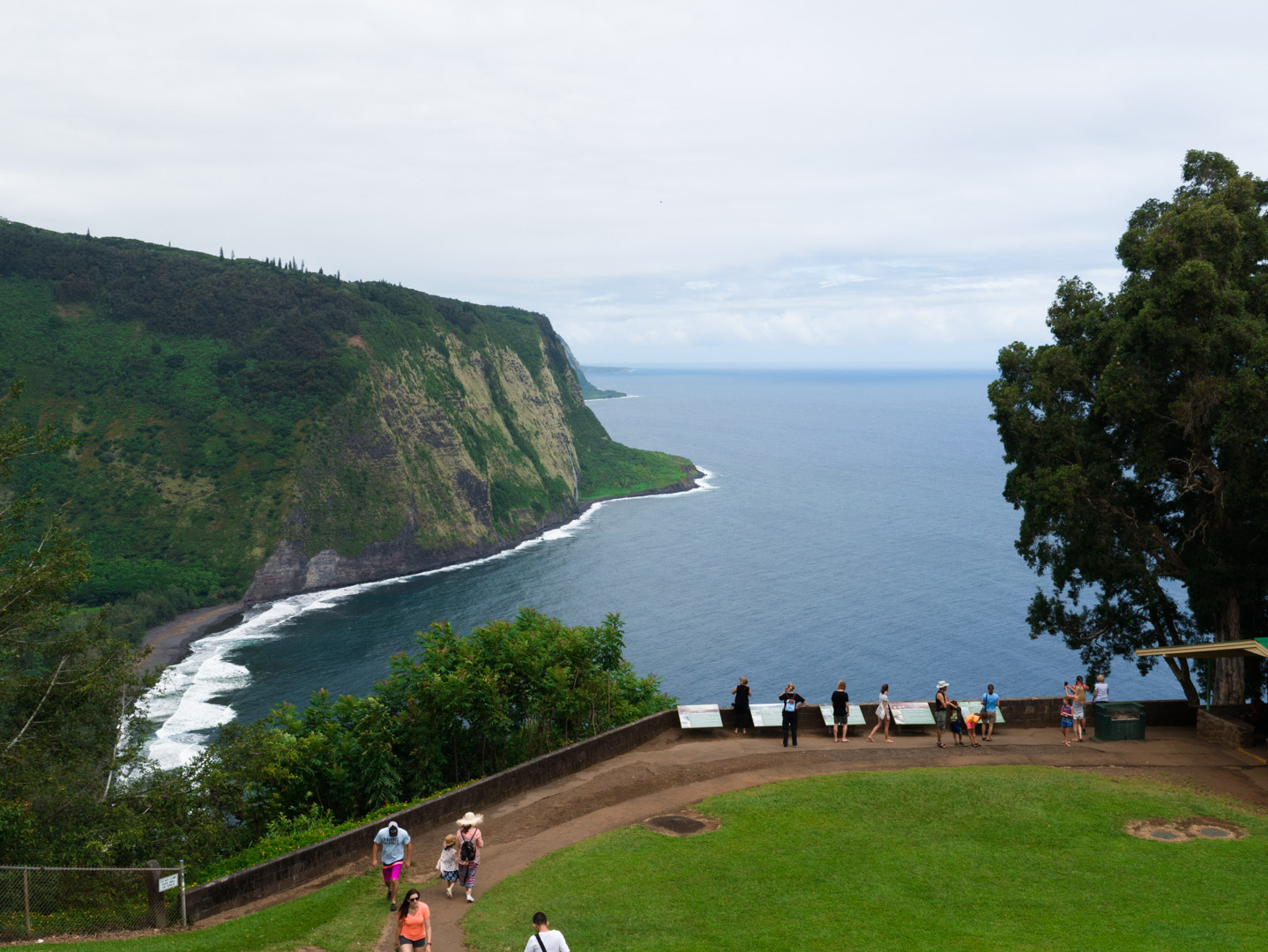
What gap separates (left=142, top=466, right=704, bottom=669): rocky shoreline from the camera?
307 ft

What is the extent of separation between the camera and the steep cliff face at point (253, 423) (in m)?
111

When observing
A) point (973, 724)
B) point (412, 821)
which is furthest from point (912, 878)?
point (412, 821)

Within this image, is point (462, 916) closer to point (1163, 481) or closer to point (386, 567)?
point (1163, 481)

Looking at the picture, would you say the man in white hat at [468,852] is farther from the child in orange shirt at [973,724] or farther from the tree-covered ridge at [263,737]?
the child in orange shirt at [973,724]

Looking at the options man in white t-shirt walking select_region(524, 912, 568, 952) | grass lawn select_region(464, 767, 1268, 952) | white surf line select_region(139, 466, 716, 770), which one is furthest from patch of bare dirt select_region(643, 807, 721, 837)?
white surf line select_region(139, 466, 716, 770)

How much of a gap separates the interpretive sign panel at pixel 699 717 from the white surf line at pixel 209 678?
108 feet

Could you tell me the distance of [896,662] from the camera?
76000 mm

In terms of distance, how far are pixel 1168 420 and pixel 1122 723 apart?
9.01 metres

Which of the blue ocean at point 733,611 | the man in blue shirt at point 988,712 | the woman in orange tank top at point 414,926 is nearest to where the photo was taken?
the woman in orange tank top at point 414,926

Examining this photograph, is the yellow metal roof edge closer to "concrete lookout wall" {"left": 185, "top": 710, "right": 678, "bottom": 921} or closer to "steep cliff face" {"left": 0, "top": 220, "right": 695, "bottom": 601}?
"concrete lookout wall" {"left": 185, "top": 710, "right": 678, "bottom": 921}

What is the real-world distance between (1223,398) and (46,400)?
13091cm

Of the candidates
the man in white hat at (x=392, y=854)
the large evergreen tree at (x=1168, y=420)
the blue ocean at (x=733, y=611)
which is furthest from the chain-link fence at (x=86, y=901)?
the blue ocean at (x=733, y=611)

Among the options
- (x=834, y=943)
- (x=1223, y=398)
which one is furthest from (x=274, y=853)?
(x=1223, y=398)

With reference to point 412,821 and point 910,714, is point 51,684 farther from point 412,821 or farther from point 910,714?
point 910,714
